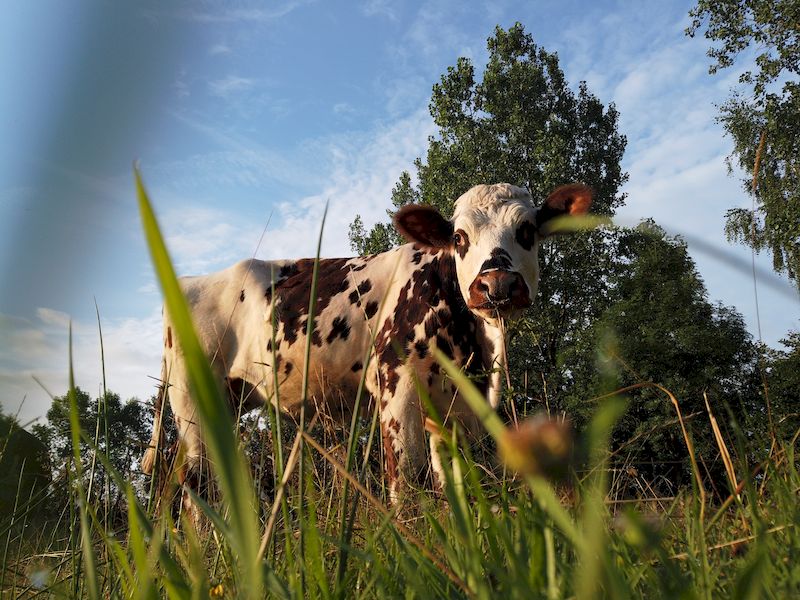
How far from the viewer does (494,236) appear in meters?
4.45

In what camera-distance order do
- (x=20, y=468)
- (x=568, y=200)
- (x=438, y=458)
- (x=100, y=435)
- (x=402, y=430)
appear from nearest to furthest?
(x=100, y=435), (x=438, y=458), (x=20, y=468), (x=402, y=430), (x=568, y=200)

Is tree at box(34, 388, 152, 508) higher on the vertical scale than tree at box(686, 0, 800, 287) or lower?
lower

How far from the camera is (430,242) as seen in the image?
16.3 feet

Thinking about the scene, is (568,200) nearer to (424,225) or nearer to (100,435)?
(424,225)

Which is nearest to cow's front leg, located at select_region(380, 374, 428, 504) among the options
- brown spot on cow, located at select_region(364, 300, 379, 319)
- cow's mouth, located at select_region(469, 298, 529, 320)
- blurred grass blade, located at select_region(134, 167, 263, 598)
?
cow's mouth, located at select_region(469, 298, 529, 320)

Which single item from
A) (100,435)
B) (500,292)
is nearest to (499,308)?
(500,292)

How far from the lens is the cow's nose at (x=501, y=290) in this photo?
3906mm

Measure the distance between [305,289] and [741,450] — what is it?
5162mm

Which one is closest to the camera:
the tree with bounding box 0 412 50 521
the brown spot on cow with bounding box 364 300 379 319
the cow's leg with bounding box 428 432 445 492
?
the cow's leg with bounding box 428 432 445 492

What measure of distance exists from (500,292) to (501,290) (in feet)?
0.04

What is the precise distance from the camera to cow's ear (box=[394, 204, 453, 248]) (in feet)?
15.8

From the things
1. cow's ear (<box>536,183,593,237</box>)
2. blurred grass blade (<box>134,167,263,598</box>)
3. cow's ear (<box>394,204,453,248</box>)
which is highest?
cow's ear (<box>536,183,593,237</box>)

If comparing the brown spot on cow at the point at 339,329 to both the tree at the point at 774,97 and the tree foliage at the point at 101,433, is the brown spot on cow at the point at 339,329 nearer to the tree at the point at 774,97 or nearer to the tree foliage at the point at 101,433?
the tree foliage at the point at 101,433

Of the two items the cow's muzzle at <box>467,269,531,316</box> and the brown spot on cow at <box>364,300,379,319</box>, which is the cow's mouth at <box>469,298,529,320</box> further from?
the brown spot on cow at <box>364,300,379,319</box>
